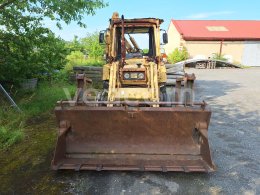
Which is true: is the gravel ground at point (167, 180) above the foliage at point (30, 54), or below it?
below

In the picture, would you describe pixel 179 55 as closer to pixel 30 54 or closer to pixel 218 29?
Result: pixel 218 29

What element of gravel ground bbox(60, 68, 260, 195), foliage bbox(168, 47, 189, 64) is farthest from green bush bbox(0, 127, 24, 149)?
foliage bbox(168, 47, 189, 64)

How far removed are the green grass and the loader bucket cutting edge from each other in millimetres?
1651

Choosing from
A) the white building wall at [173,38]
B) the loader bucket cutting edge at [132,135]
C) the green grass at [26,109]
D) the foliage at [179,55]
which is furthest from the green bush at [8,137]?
the white building wall at [173,38]

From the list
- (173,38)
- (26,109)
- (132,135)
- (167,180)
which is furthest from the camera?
(173,38)

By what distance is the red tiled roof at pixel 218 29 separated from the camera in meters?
29.6

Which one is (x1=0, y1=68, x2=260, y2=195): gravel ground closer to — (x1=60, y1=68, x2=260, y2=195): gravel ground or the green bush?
(x1=60, y1=68, x2=260, y2=195): gravel ground

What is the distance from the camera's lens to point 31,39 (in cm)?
770

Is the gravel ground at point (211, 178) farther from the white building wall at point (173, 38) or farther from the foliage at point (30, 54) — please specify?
the white building wall at point (173, 38)

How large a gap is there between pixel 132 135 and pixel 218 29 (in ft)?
98.0

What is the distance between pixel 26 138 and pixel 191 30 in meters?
27.7

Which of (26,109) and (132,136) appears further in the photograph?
(26,109)

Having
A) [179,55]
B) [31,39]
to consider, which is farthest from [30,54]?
[179,55]

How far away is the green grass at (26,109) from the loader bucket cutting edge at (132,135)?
1651 mm
